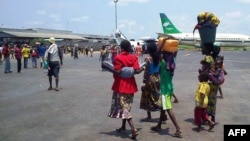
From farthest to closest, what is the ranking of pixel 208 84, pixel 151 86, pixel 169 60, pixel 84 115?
pixel 84 115, pixel 151 86, pixel 208 84, pixel 169 60

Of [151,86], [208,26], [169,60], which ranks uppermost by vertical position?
[208,26]

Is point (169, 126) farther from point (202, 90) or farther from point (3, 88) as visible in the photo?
point (3, 88)

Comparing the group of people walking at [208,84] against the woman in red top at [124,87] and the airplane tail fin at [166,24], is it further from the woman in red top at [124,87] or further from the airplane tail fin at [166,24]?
the airplane tail fin at [166,24]

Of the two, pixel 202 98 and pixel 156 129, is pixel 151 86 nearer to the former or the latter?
pixel 156 129

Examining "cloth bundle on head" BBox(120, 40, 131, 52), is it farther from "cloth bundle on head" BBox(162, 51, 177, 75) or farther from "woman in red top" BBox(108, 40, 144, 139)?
"cloth bundle on head" BBox(162, 51, 177, 75)

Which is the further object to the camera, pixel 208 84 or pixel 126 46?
pixel 208 84

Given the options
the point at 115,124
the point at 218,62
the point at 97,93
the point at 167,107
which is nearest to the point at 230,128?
the point at 167,107

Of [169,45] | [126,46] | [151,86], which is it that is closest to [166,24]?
[151,86]

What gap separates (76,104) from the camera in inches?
391

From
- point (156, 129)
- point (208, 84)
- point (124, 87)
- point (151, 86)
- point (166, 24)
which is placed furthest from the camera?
point (166, 24)

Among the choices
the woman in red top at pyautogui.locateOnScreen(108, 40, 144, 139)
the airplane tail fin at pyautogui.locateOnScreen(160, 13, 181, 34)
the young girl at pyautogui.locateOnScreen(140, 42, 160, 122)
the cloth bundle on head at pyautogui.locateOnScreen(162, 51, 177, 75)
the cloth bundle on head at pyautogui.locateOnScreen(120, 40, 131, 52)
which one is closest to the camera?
the woman in red top at pyautogui.locateOnScreen(108, 40, 144, 139)

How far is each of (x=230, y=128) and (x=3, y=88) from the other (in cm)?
1015

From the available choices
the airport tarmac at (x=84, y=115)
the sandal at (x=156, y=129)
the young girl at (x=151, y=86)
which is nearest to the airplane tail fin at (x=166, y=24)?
the airport tarmac at (x=84, y=115)

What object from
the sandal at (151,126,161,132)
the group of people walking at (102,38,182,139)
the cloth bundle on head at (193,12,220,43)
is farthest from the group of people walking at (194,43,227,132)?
the sandal at (151,126,161,132)
